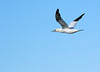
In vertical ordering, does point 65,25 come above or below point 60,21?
below

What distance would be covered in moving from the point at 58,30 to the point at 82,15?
224 inches

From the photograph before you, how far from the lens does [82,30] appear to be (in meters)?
48.1

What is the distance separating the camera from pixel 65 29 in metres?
52.6

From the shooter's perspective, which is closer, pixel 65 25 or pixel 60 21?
pixel 60 21

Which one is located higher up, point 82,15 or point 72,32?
point 82,15

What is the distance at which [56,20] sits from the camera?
2051 inches

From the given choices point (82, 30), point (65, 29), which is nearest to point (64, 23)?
point (65, 29)

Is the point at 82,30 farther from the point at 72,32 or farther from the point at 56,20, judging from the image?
the point at 56,20

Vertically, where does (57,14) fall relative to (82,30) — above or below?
above

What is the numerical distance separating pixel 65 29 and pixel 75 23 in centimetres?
335

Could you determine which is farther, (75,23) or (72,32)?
(75,23)

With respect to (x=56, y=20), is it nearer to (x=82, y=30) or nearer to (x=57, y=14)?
(x=57, y=14)

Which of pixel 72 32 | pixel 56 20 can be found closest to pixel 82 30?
pixel 72 32

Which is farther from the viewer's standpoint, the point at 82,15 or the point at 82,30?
the point at 82,15
